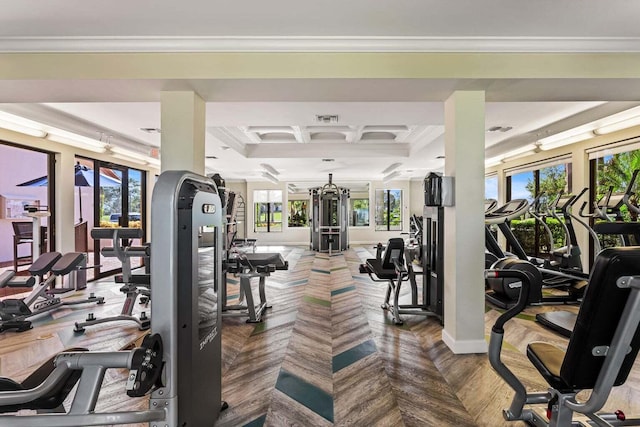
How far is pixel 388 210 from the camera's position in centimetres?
1198

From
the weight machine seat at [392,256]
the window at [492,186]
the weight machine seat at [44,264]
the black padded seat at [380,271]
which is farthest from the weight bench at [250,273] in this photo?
the window at [492,186]

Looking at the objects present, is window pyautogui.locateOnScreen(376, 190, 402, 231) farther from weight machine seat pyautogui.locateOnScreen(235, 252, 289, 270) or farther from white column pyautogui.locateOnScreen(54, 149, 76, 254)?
white column pyautogui.locateOnScreen(54, 149, 76, 254)

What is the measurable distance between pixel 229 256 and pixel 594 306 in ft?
11.9

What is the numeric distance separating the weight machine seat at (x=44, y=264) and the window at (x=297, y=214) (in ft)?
28.0

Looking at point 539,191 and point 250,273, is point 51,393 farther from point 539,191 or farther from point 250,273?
point 539,191

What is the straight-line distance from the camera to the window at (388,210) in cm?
1188

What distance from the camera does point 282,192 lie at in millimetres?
12070

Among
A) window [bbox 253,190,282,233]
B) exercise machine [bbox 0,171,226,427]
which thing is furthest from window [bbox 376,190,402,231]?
exercise machine [bbox 0,171,226,427]

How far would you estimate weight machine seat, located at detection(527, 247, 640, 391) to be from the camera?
3.90ft

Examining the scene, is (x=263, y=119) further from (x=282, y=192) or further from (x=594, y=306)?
(x=282, y=192)

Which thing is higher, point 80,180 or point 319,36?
point 319,36

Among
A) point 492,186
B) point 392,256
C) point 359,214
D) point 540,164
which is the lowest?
point 392,256

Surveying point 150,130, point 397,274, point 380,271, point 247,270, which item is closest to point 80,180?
point 150,130

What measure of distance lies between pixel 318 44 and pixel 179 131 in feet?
4.55
